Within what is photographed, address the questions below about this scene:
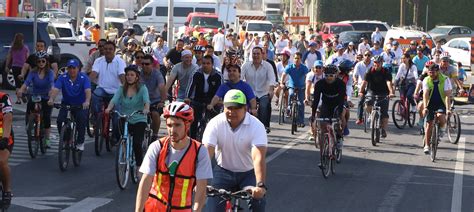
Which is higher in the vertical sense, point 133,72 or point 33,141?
point 133,72

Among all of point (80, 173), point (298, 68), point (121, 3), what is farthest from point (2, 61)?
point (121, 3)

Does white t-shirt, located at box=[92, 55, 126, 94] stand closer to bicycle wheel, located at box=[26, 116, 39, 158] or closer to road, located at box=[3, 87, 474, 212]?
road, located at box=[3, 87, 474, 212]

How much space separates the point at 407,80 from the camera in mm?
25062

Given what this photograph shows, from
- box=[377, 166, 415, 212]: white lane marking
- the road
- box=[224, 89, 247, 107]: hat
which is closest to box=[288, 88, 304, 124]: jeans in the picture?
the road

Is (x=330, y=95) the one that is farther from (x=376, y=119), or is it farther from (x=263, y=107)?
(x=376, y=119)

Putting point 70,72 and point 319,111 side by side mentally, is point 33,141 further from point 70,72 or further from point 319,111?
point 319,111

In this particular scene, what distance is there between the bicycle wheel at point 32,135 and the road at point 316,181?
0.16m

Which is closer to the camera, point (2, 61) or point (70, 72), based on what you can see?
point (70, 72)

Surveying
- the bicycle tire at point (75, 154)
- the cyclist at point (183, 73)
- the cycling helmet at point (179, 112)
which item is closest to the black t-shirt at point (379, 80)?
the cyclist at point (183, 73)

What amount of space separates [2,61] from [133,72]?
15.9 m

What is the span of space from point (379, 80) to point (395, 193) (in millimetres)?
7166

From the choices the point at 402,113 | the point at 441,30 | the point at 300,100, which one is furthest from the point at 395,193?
the point at 441,30

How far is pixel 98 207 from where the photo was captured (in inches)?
510

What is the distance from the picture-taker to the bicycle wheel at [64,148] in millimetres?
15836
